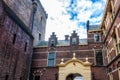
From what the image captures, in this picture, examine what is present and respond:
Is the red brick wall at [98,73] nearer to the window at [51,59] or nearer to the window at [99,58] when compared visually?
the window at [99,58]

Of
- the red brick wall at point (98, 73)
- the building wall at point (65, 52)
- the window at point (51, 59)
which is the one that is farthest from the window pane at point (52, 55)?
the red brick wall at point (98, 73)

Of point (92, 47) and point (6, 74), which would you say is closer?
point (6, 74)

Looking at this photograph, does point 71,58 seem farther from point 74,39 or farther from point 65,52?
point 74,39

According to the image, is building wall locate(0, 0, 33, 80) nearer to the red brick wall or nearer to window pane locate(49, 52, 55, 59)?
window pane locate(49, 52, 55, 59)

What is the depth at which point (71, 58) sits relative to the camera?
20375mm

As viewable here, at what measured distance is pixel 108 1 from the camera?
14625 mm

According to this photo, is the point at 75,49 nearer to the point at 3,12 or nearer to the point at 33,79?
the point at 33,79

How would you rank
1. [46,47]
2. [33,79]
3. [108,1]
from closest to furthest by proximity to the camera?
[108,1]
[33,79]
[46,47]

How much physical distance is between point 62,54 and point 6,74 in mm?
9316

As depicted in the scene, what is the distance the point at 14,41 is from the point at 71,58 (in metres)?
8.72

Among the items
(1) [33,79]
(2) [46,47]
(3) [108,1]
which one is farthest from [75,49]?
(3) [108,1]

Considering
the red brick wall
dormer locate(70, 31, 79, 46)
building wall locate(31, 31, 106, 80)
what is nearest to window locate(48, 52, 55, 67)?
building wall locate(31, 31, 106, 80)

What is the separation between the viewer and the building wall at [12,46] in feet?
41.9

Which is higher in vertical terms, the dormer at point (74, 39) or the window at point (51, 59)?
the dormer at point (74, 39)
